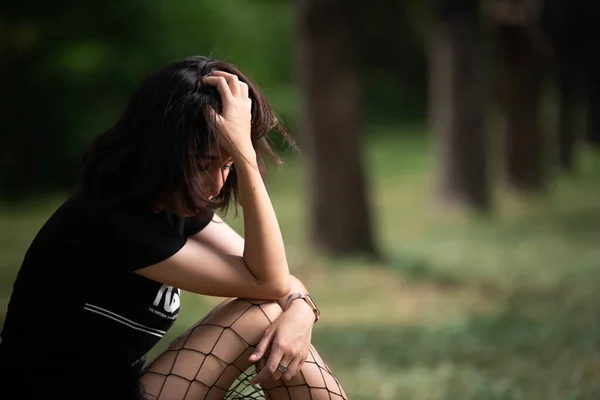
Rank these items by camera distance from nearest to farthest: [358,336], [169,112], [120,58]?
1. [169,112]
2. [358,336]
3. [120,58]

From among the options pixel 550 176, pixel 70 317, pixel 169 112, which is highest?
pixel 169 112

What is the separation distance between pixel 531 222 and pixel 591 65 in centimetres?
618

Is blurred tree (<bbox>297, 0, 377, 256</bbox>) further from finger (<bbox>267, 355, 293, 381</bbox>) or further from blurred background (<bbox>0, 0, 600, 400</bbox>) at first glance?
finger (<bbox>267, 355, 293, 381</bbox>)

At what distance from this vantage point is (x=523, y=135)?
43.0ft

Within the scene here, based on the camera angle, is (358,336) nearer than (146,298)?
No

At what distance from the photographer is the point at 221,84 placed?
2.72 m

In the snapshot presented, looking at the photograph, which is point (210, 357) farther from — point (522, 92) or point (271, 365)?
point (522, 92)

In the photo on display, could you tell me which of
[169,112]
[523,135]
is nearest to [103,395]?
[169,112]

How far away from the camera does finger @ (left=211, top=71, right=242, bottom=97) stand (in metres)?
2.77

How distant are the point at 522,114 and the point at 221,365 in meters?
10.9

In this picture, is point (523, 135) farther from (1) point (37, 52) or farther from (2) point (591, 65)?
(1) point (37, 52)

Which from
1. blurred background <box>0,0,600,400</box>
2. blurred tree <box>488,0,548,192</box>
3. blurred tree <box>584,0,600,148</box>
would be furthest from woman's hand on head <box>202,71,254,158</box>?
blurred tree <box>584,0,600,148</box>

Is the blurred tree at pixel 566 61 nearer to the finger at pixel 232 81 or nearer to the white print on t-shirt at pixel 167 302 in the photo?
the finger at pixel 232 81

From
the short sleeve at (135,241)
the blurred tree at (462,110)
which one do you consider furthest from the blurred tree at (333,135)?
the short sleeve at (135,241)
